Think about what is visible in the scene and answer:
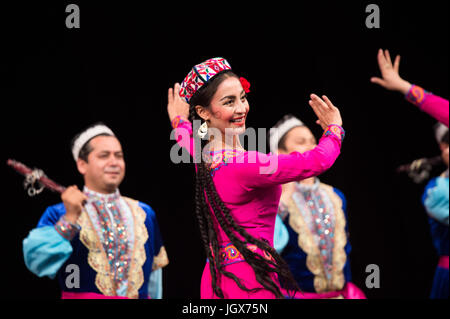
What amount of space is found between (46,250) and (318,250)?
5.99 ft

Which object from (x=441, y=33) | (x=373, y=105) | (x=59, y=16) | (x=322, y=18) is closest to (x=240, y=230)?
(x=59, y=16)

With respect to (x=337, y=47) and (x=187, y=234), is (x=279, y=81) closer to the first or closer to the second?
(x=337, y=47)

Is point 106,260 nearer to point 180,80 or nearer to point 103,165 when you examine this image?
point 103,165

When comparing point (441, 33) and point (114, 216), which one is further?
point (441, 33)

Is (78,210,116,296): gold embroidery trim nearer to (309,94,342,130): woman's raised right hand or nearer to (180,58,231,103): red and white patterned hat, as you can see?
(180,58,231,103): red and white patterned hat

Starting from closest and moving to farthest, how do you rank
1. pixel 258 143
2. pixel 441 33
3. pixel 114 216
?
pixel 258 143 < pixel 114 216 < pixel 441 33

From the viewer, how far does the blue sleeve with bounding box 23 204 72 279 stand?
11.8 feet

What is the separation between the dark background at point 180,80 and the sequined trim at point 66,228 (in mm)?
811

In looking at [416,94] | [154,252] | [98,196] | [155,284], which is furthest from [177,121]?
[416,94]

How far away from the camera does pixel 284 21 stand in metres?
4.63

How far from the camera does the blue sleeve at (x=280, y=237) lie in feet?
13.9

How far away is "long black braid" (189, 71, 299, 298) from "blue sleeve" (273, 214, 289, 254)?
1651 millimetres

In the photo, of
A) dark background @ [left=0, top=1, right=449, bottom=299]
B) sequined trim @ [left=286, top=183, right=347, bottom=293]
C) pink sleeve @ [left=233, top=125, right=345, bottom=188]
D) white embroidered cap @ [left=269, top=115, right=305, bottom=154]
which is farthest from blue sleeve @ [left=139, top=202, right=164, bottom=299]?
pink sleeve @ [left=233, top=125, right=345, bottom=188]

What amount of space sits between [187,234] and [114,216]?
3.31 feet
